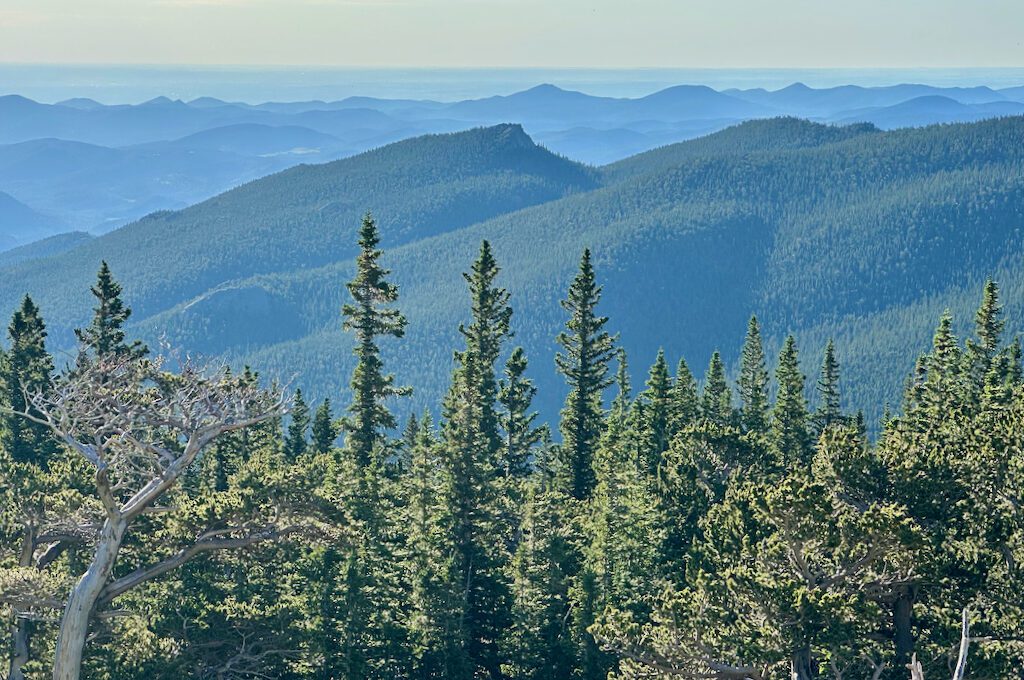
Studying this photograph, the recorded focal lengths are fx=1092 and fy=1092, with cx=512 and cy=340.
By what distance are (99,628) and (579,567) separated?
1817 cm

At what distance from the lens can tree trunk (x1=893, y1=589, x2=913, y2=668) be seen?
25.6 meters

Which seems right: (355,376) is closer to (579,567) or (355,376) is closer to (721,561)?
(579,567)

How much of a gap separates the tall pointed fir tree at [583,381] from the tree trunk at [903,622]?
33.7 meters

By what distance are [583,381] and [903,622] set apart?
36015 mm

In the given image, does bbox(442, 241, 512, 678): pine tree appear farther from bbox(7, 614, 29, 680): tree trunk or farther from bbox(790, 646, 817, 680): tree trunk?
bbox(790, 646, 817, 680): tree trunk

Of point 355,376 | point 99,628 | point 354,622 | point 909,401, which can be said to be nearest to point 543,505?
point 354,622

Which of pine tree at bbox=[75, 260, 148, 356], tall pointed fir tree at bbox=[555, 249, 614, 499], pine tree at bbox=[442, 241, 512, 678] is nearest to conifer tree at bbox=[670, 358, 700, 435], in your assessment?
tall pointed fir tree at bbox=[555, 249, 614, 499]

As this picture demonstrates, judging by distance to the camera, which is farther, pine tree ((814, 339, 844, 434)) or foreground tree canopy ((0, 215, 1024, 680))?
pine tree ((814, 339, 844, 434))

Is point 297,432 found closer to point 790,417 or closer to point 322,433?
point 322,433

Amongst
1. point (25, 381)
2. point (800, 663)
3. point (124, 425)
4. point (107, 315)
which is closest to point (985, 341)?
point (107, 315)

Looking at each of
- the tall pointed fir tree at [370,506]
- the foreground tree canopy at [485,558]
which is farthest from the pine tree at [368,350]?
the foreground tree canopy at [485,558]

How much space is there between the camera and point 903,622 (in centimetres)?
2586

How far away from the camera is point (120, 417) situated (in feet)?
80.8

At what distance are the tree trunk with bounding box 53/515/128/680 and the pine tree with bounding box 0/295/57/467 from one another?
89.3 feet
